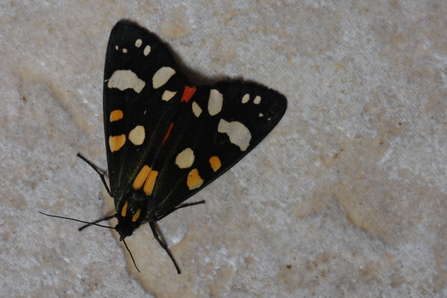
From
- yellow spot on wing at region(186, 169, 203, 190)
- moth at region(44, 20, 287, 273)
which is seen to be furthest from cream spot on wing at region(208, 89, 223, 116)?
yellow spot on wing at region(186, 169, 203, 190)

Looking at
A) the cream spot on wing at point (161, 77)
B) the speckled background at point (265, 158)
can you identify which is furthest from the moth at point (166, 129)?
the speckled background at point (265, 158)

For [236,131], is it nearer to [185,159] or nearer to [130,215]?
[185,159]

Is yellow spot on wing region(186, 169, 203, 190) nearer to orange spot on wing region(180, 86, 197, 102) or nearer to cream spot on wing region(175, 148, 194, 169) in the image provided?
cream spot on wing region(175, 148, 194, 169)

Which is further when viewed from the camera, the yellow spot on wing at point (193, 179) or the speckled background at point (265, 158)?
the speckled background at point (265, 158)

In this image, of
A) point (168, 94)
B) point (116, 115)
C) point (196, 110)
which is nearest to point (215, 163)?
point (196, 110)

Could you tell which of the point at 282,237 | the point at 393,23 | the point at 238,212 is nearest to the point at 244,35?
the point at 393,23

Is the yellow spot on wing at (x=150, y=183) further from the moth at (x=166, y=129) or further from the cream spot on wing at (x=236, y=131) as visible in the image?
the cream spot on wing at (x=236, y=131)
